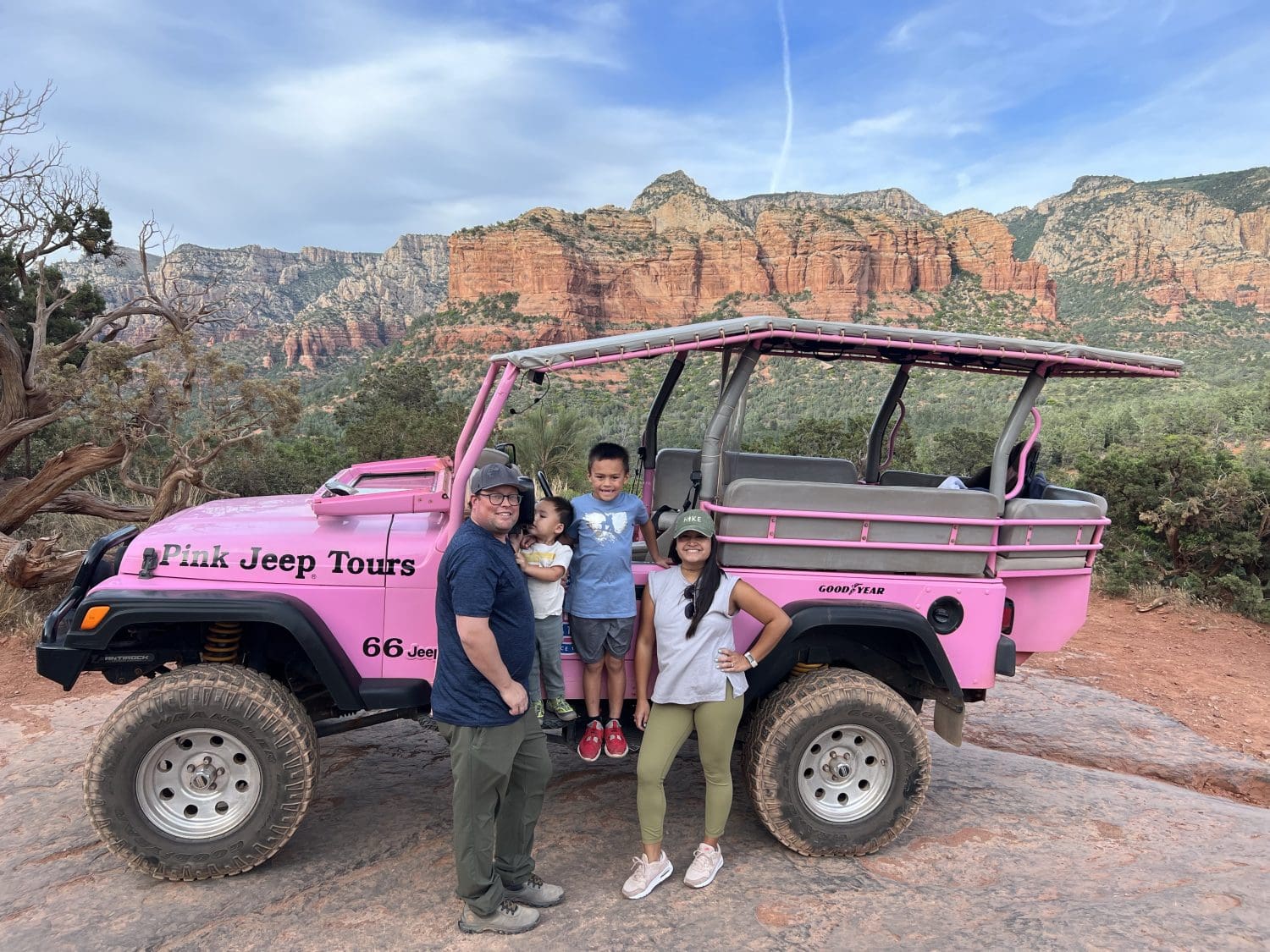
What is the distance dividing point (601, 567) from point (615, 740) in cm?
81

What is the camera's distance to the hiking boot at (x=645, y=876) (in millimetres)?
3201

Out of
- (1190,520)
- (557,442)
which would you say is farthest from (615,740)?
(557,442)

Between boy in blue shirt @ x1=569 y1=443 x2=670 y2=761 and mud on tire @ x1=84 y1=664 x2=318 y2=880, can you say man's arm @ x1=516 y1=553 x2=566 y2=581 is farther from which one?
mud on tire @ x1=84 y1=664 x2=318 y2=880

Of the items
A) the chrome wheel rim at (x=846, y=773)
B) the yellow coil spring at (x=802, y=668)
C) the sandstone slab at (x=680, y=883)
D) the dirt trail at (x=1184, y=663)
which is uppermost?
the yellow coil spring at (x=802, y=668)

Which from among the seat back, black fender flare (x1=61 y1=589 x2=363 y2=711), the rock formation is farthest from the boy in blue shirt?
the rock formation

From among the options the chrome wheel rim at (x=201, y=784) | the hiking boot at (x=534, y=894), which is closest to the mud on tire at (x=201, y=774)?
the chrome wheel rim at (x=201, y=784)

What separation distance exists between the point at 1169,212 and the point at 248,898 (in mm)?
97765

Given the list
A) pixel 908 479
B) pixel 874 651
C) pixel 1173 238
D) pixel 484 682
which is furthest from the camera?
pixel 1173 238

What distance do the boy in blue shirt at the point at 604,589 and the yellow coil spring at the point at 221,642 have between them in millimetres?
1546

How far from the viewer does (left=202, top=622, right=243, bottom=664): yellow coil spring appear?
11.6 feet

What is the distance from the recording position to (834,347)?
13.0ft

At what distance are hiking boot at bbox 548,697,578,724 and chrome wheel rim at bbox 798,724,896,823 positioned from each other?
43.9 inches

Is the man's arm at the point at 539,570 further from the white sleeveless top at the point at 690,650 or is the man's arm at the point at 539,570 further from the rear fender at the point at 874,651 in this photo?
the rear fender at the point at 874,651

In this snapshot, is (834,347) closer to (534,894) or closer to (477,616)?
(477,616)
